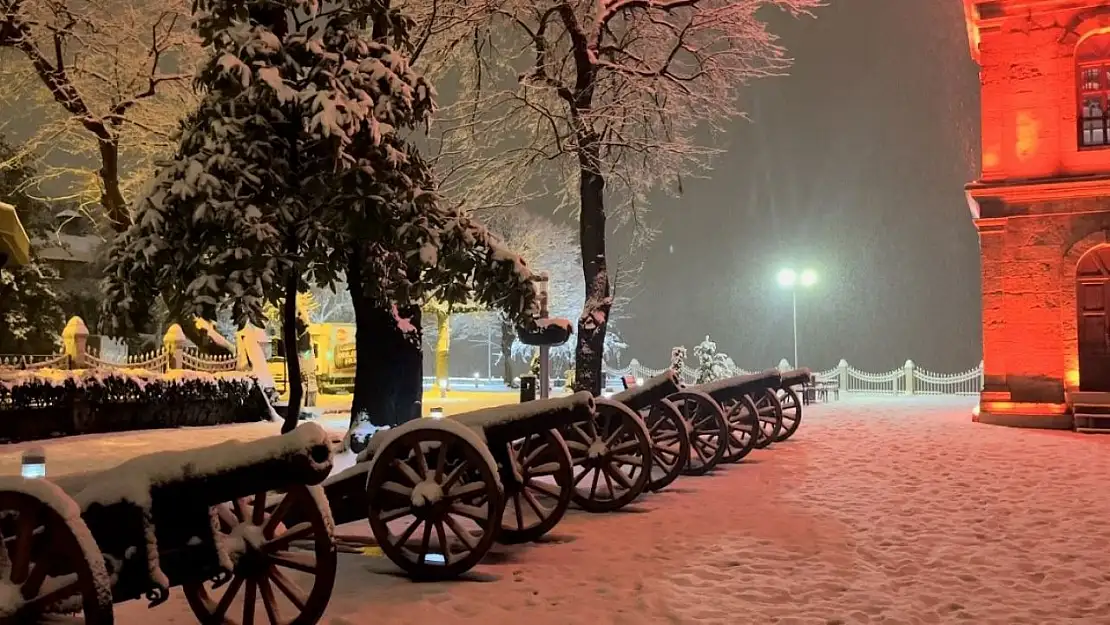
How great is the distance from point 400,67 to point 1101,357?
53.6 ft

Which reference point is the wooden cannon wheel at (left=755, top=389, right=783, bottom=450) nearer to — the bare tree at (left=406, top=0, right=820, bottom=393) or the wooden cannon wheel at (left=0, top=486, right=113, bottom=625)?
the bare tree at (left=406, top=0, right=820, bottom=393)

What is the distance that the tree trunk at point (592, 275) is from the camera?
54.2ft

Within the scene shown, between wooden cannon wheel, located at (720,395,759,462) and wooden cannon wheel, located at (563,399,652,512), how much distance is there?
11.6 ft

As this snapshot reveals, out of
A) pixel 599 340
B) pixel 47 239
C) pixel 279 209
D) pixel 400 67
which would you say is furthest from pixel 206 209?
pixel 47 239

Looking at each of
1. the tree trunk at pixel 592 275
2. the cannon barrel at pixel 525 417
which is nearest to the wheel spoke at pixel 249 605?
the cannon barrel at pixel 525 417

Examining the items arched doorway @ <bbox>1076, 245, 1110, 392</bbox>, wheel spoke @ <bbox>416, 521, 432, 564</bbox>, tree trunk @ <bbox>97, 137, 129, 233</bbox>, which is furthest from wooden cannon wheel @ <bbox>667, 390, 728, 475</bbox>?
tree trunk @ <bbox>97, 137, 129, 233</bbox>

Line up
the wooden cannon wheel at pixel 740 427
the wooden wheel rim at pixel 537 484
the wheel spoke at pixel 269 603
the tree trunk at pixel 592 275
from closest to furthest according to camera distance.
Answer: the wheel spoke at pixel 269 603
the wooden wheel rim at pixel 537 484
the wooden cannon wheel at pixel 740 427
the tree trunk at pixel 592 275

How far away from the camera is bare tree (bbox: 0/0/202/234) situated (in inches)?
672

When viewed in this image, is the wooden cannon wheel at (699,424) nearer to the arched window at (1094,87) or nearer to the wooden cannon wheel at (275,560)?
the wooden cannon wheel at (275,560)

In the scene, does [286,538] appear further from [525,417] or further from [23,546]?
[525,417]

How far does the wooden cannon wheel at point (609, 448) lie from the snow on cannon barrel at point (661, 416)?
405 mm

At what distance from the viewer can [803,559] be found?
6574 mm

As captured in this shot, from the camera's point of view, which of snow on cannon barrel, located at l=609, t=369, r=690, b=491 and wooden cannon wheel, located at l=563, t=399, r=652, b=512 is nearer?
wooden cannon wheel, located at l=563, t=399, r=652, b=512

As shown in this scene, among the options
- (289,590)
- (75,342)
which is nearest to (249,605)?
(289,590)
